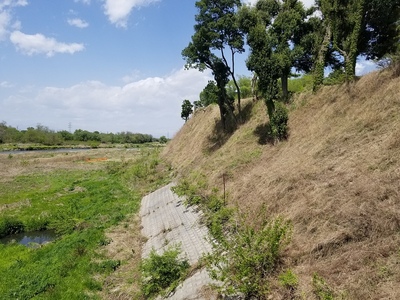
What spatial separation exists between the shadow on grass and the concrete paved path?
29.3 feet

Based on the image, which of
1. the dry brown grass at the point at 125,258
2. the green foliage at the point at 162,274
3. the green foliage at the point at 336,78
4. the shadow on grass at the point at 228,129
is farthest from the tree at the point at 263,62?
the green foliage at the point at 162,274

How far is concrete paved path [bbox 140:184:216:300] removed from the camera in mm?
9664

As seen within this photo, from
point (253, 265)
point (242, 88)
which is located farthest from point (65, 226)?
point (242, 88)

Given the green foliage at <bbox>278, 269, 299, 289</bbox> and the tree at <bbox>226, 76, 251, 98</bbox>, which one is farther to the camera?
the tree at <bbox>226, 76, 251, 98</bbox>

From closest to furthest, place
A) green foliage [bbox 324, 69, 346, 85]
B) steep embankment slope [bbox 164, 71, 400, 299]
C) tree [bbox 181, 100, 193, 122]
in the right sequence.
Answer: steep embankment slope [bbox 164, 71, 400, 299] → green foliage [bbox 324, 69, 346, 85] → tree [bbox 181, 100, 193, 122]

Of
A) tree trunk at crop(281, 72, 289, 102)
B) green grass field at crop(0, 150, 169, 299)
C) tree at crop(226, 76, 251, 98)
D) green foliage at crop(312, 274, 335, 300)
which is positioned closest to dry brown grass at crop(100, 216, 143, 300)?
green grass field at crop(0, 150, 169, 299)

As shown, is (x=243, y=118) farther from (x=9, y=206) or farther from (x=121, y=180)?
(x=9, y=206)

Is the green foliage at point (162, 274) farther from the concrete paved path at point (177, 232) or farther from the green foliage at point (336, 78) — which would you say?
the green foliage at point (336, 78)

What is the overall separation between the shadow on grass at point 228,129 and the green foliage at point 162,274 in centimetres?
1881

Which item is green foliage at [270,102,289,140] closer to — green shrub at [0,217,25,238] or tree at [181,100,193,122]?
green shrub at [0,217,25,238]

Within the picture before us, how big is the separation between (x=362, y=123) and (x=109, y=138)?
16083 cm

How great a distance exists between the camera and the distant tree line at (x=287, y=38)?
812 inches

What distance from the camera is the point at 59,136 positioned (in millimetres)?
136875

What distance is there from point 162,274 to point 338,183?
7171mm
